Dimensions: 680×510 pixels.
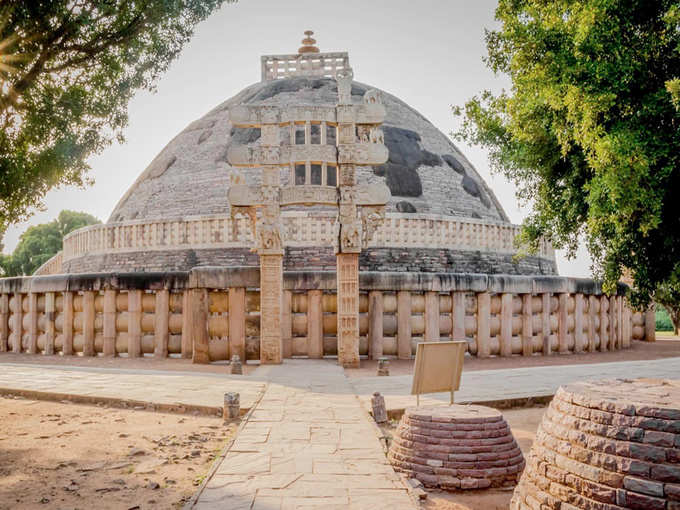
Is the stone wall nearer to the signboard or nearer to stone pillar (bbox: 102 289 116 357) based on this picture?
stone pillar (bbox: 102 289 116 357)

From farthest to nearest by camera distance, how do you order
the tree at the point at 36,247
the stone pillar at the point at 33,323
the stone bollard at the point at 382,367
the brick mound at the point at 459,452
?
the tree at the point at 36,247
the stone pillar at the point at 33,323
the stone bollard at the point at 382,367
the brick mound at the point at 459,452

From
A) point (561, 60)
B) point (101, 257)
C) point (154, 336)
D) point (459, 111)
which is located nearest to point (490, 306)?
point (459, 111)

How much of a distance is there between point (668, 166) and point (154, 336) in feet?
29.1

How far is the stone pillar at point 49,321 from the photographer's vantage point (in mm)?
11820

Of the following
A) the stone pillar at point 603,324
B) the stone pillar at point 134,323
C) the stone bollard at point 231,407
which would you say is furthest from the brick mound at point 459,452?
the stone pillar at point 603,324

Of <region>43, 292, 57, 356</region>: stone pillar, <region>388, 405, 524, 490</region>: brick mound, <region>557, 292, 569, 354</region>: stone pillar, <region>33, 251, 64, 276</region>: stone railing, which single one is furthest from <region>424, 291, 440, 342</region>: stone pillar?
<region>33, 251, 64, 276</region>: stone railing

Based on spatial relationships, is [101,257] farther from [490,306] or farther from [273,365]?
[490,306]

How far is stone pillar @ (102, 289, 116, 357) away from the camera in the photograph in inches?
432

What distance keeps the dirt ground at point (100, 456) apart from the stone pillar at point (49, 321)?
18.5ft

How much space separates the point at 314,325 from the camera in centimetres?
1054

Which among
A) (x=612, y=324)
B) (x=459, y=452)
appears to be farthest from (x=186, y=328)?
(x=612, y=324)

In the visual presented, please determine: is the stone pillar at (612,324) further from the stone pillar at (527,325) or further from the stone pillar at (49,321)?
the stone pillar at (49,321)

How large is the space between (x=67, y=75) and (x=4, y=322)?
6488 mm

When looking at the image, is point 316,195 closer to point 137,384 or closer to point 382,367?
point 382,367
